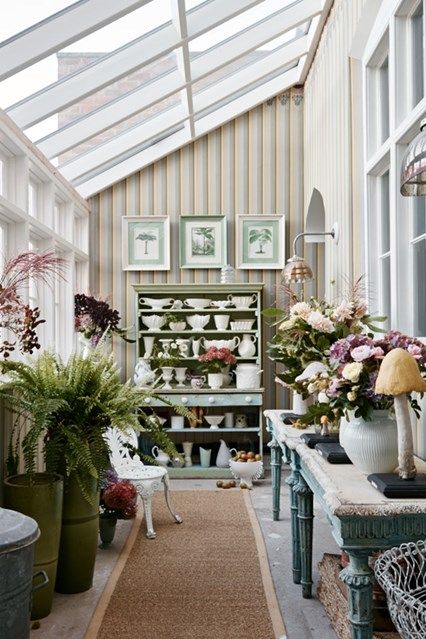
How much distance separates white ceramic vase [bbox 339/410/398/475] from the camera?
223cm

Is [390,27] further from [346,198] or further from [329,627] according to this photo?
[329,627]

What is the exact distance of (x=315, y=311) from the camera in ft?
10.7

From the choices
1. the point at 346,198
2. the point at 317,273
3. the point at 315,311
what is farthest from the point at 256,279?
the point at 315,311

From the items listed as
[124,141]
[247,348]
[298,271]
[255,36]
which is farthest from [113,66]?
[247,348]

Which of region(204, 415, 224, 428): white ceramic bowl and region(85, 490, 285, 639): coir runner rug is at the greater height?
region(204, 415, 224, 428): white ceramic bowl

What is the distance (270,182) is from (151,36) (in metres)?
2.82

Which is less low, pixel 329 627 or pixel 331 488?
pixel 331 488

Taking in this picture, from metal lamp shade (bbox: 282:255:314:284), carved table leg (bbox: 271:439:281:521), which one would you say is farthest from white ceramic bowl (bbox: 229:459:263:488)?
metal lamp shade (bbox: 282:255:314:284)

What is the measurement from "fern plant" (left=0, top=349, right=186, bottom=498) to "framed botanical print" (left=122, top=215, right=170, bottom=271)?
11.6 feet

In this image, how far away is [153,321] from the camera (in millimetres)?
6547

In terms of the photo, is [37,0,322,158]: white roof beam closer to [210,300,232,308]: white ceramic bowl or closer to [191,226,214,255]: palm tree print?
[191,226,214,255]: palm tree print

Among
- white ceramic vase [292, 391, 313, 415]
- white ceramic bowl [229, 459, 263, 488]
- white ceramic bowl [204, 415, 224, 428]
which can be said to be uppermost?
white ceramic vase [292, 391, 313, 415]

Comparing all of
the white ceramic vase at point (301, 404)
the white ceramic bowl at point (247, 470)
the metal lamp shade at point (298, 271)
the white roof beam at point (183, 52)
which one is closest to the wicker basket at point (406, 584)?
the white ceramic vase at point (301, 404)

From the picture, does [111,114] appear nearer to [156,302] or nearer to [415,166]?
[156,302]
